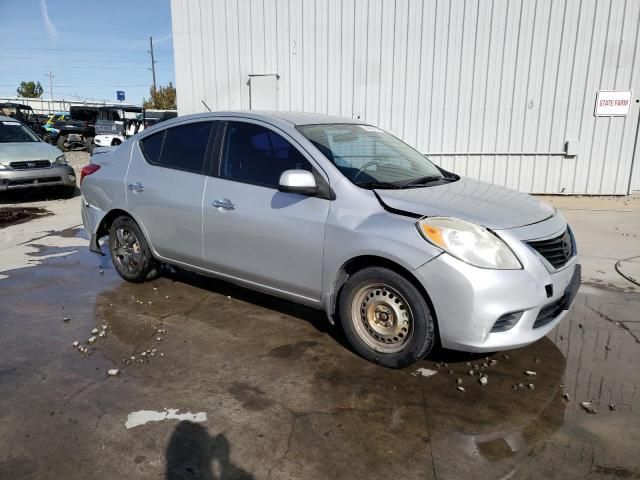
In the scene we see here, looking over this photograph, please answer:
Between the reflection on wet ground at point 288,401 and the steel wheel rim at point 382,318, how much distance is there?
7.4 inches

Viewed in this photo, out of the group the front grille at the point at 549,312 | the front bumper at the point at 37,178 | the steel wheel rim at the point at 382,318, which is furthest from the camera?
the front bumper at the point at 37,178

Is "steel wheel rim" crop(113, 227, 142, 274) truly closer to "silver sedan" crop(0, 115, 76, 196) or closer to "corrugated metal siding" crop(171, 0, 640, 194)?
"silver sedan" crop(0, 115, 76, 196)

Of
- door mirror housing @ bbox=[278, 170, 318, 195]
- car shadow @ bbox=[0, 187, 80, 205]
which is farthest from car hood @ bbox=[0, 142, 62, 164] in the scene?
door mirror housing @ bbox=[278, 170, 318, 195]

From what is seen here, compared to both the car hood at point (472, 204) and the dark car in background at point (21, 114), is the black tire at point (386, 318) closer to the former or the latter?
the car hood at point (472, 204)

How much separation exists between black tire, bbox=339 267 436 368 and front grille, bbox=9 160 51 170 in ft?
28.9

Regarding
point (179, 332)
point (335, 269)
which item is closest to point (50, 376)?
point (179, 332)

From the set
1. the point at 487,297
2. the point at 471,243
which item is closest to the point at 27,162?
the point at 471,243

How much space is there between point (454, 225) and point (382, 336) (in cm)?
90

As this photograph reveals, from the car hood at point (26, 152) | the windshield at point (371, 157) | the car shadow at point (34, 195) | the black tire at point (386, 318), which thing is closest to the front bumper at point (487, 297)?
the black tire at point (386, 318)

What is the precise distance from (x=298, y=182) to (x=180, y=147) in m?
1.60

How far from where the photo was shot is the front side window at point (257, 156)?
3775 mm

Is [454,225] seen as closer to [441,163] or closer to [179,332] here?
[179,332]

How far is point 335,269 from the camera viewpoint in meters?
3.46

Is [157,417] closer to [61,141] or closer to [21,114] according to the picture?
[21,114]
